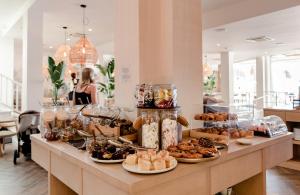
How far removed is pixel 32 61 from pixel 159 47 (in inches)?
159

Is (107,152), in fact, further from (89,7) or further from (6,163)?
(89,7)

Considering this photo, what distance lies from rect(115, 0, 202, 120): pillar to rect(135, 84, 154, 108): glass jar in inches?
8.6

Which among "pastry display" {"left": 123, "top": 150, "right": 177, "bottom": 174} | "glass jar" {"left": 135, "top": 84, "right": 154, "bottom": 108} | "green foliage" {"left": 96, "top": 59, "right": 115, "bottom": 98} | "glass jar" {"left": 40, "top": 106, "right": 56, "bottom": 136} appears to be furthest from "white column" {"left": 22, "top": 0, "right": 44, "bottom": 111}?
"pastry display" {"left": 123, "top": 150, "right": 177, "bottom": 174}

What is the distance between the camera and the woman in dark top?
3221 millimetres

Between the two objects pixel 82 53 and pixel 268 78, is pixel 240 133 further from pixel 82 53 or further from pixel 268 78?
pixel 268 78

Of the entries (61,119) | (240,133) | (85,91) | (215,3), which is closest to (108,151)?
(61,119)

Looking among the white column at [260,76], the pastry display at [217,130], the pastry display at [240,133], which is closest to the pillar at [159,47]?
the pastry display at [217,130]

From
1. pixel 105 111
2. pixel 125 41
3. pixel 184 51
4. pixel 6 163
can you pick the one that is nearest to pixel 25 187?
pixel 6 163

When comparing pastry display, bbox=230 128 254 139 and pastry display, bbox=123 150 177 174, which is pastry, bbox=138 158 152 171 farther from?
pastry display, bbox=230 128 254 139

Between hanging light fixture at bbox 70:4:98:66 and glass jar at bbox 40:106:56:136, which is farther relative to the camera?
hanging light fixture at bbox 70:4:98:66

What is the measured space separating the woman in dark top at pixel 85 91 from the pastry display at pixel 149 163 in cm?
210

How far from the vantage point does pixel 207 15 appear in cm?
561

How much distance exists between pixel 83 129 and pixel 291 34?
6474mm

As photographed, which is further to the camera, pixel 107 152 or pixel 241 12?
pixel 241 12
